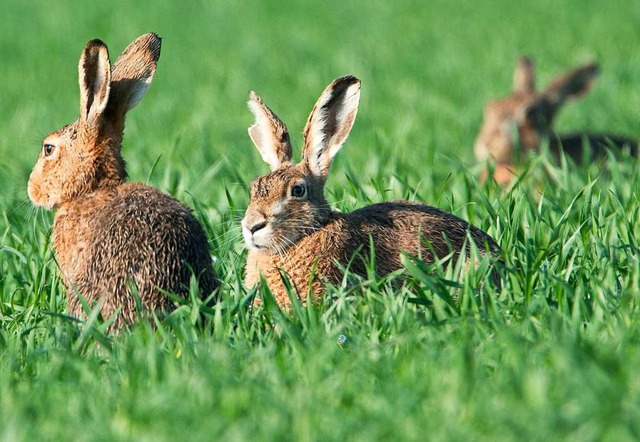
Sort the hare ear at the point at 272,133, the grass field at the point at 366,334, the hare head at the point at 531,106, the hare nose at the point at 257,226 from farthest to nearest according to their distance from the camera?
the hare head at the point at 531,106 < the hare ear at the point at 272,133 < the hare nose at the point at 257,226 < the grass field at the point at 366,334

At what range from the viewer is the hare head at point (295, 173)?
16.6 feet

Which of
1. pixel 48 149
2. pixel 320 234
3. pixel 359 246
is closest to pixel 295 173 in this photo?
pixel 320 234

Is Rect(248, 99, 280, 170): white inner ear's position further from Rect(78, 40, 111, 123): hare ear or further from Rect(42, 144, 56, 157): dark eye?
Rect(42, 144, 56, 157): dark eye

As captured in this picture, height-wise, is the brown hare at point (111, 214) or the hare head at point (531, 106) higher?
the brown hare at point (111, 214)

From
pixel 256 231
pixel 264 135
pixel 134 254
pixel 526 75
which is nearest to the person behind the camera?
pixel 134 254

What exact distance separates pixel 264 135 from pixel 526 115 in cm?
494

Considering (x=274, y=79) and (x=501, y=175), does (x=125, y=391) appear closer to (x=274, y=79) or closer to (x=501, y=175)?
(x=501, y=175)

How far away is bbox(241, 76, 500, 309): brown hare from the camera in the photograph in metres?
5.03

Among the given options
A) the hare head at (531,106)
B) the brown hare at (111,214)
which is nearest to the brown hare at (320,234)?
the brown hare at (111,214)

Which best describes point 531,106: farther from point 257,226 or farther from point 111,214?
point 111,214

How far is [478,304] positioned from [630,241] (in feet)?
3.25

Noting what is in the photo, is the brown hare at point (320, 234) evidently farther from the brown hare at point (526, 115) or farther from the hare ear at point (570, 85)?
the hare ear at point (570, 85)

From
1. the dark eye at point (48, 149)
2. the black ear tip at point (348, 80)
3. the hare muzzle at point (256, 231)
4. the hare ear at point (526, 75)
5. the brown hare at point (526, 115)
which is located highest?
the dark eye at point (48, 149)

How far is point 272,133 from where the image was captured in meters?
5.58
